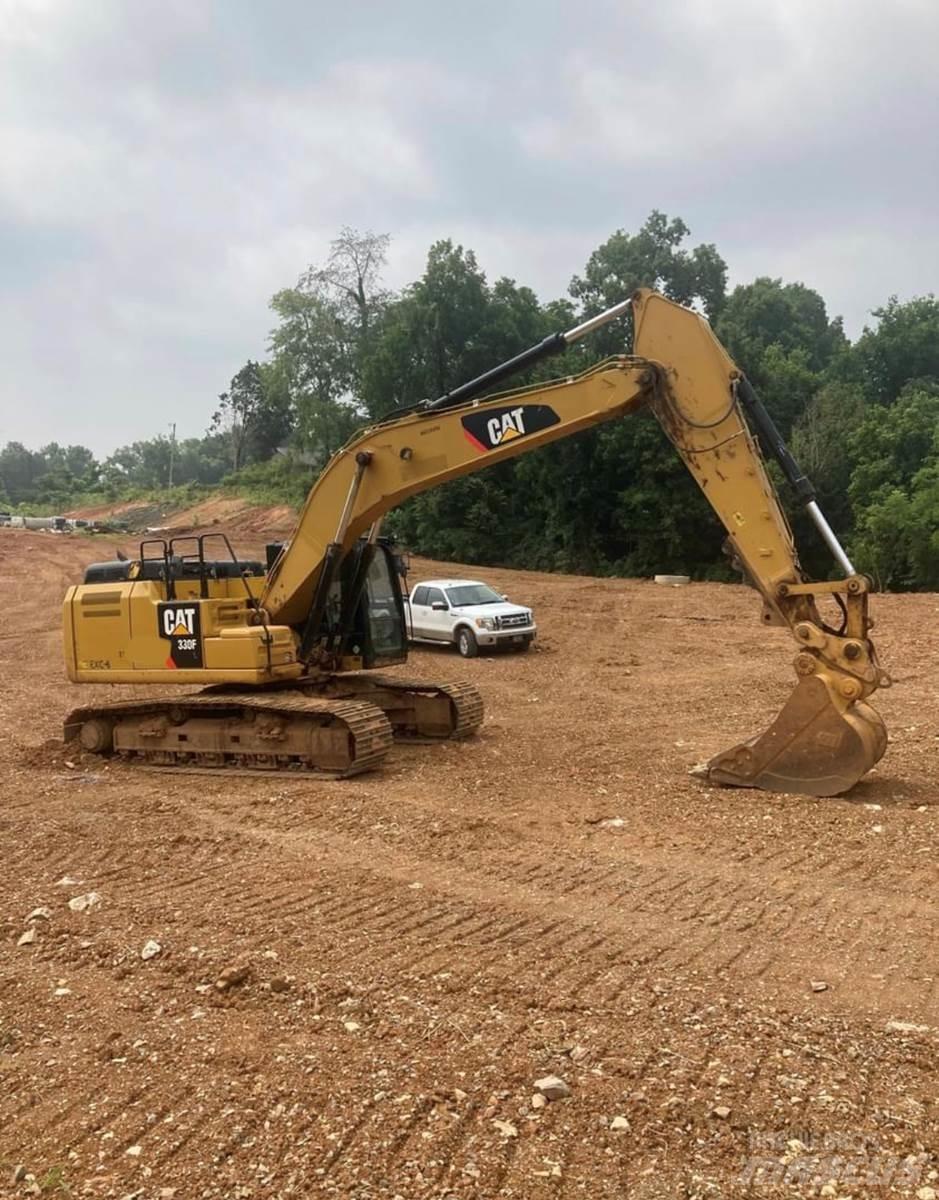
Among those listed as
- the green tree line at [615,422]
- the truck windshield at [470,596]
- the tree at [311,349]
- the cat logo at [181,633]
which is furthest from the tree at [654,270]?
the cat logo at [181,633]

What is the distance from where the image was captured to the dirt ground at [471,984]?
3.75 m

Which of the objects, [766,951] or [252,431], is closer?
[766,951]

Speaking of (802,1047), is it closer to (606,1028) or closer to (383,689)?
(606,1028)

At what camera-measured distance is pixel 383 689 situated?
1227cm

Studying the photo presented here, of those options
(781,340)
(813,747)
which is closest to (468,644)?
(813,747)

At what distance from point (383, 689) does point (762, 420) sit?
545 centimetres

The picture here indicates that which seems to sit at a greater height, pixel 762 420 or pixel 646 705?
pixel 762 420

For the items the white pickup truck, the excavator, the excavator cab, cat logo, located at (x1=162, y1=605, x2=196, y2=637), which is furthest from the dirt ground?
the white pickup truck

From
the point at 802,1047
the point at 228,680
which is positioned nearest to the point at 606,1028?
the point at 802,1047

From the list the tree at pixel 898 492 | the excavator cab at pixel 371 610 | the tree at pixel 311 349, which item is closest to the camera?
the excavator cab at pixel 371 610

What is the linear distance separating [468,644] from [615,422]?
66.1ft

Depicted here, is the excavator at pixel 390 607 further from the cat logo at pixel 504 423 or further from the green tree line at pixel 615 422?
the green tree line at pixel 615 422

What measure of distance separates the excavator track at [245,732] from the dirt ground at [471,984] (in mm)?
328

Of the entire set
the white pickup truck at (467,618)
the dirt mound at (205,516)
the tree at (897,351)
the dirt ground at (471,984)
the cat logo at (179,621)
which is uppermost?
the tree at (897,351)
